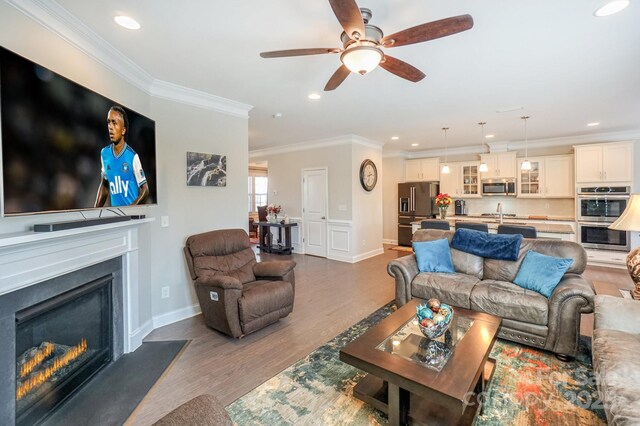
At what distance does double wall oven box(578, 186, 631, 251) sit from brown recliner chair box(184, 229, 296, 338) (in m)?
6.03

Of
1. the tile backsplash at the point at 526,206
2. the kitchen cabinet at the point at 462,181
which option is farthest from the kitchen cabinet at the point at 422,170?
the tile backsplash at the point at 526,206

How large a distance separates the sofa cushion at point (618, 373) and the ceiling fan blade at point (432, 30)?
2.01 m

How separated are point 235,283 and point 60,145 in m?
1.66

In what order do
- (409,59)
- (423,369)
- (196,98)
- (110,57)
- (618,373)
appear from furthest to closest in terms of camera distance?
(196,98), (409,59), (110,57), (423,369), (618,373)

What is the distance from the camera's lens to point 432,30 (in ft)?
5.64

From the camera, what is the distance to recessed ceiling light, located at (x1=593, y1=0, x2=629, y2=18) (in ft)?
6.29

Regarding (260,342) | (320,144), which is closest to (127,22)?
(260,342)

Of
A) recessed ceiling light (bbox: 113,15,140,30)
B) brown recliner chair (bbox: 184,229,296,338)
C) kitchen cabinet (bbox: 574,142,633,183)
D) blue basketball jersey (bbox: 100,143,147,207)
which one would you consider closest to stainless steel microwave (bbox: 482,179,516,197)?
kitchen cabinet (bbox: 574,142,633,183)

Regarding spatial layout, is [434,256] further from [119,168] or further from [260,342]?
[119,168]

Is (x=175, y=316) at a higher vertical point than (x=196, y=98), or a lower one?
lower

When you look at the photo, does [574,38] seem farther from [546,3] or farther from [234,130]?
[234,130]

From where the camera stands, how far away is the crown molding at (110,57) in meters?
1.85

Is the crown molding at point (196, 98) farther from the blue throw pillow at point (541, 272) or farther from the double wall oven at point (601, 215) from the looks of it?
the double wall oven at point (601, 215)

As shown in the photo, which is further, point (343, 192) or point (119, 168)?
point (343, 192)
